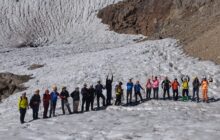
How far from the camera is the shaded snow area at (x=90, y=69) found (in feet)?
Result: 62.5

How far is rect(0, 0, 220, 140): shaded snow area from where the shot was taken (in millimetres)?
19062

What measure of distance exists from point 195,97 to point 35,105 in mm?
8641

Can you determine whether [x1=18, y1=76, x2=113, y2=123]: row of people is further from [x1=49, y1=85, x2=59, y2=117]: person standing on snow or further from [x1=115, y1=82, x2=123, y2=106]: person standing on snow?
[x1=115, y1=82, x2=123, y2=106]: person standing on snow

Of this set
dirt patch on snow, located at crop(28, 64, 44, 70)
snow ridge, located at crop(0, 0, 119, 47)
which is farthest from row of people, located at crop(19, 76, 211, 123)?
snow ridge, located at crop(0, 0, 119, 47)

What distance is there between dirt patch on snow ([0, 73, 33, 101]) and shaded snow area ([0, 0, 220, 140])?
72 centimetres

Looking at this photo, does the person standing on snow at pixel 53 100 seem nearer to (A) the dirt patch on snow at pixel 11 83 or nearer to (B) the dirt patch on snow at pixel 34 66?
(A) the dirt patch on snow at pixel 11 83

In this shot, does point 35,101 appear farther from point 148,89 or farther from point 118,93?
point 148,89

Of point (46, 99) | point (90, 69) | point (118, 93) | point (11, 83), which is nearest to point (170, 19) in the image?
point (90, 69)

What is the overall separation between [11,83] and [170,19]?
95.7ft

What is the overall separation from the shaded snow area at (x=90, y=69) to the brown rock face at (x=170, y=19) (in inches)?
62.3

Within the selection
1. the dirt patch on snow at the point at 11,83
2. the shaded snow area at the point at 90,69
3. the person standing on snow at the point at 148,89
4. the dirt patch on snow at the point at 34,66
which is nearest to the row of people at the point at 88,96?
the person standing on snow at the point at 148,89

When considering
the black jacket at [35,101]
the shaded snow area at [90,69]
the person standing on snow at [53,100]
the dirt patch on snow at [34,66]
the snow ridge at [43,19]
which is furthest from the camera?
the snow ridge at [43,19]

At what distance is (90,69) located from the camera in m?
36.9

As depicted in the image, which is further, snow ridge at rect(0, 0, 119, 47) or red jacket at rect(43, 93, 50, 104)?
snow ridge at rect(0, 0, 119, 47)
